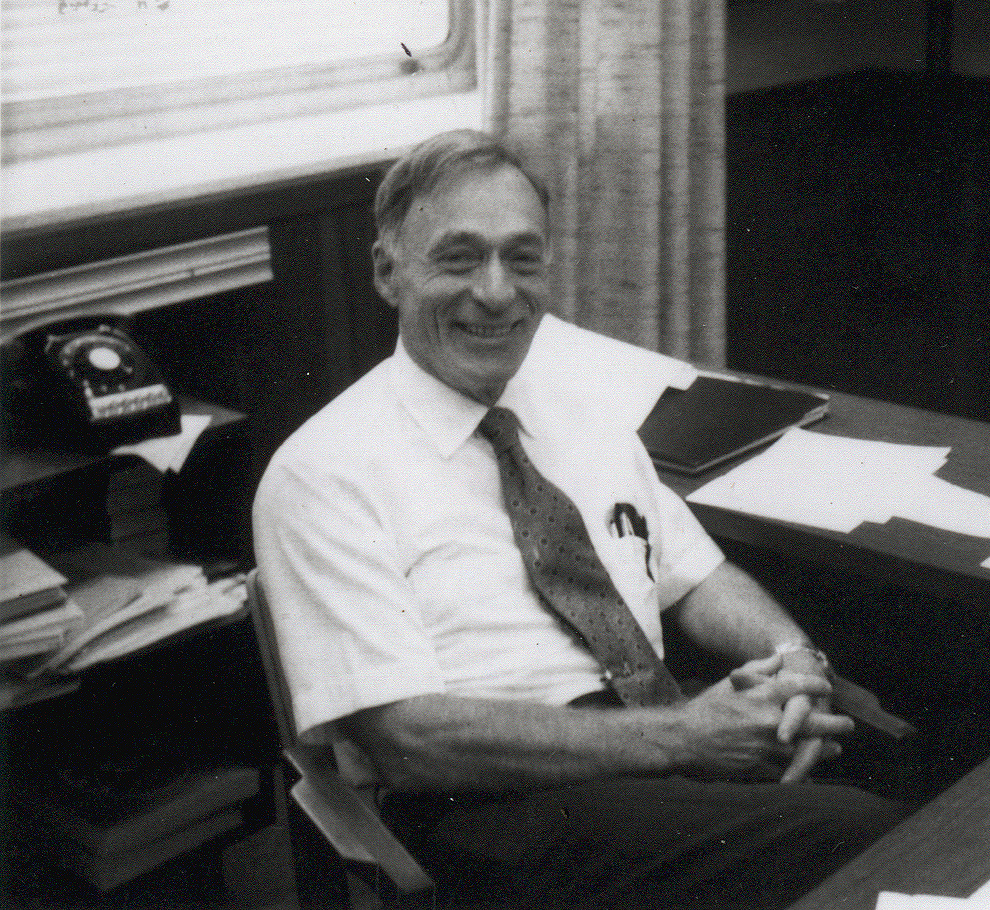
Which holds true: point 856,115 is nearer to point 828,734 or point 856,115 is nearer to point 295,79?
point 295,79

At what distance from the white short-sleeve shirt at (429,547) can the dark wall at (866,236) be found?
1.71 meters

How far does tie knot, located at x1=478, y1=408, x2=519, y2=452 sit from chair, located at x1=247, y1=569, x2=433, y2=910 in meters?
0.37

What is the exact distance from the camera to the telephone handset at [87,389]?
6.40 ft

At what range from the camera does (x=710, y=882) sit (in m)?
1.53

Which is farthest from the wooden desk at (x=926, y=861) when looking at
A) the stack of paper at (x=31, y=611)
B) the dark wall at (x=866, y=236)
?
the dark wall at (x=866, y=236)

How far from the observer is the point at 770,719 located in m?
1.61

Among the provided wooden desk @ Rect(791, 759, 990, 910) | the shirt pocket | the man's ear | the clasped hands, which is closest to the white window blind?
the man's ear

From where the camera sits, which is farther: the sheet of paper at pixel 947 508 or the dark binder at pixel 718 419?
the dark binder at pixel 718 419

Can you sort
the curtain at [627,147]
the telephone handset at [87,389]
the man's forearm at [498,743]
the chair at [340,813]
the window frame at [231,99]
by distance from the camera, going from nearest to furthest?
the chair at [340,813] → the man's forearm at [498,743] → the telephone handset at [87,389] → the window frame at [231,99] → the curtain at [627,147]

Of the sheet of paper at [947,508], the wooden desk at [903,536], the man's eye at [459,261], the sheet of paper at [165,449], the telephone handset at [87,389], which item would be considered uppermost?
the man's eye at [459,261]

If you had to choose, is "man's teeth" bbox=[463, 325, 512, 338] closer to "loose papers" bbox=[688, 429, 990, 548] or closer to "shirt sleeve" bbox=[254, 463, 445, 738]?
"shirt sleeve" bbox=[254, 463, 445, 738]

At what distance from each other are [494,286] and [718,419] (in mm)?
594

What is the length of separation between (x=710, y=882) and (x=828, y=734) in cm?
27

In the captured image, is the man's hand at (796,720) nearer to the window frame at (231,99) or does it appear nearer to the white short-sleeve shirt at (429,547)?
the white short-sleeve shirt at (429,547)
